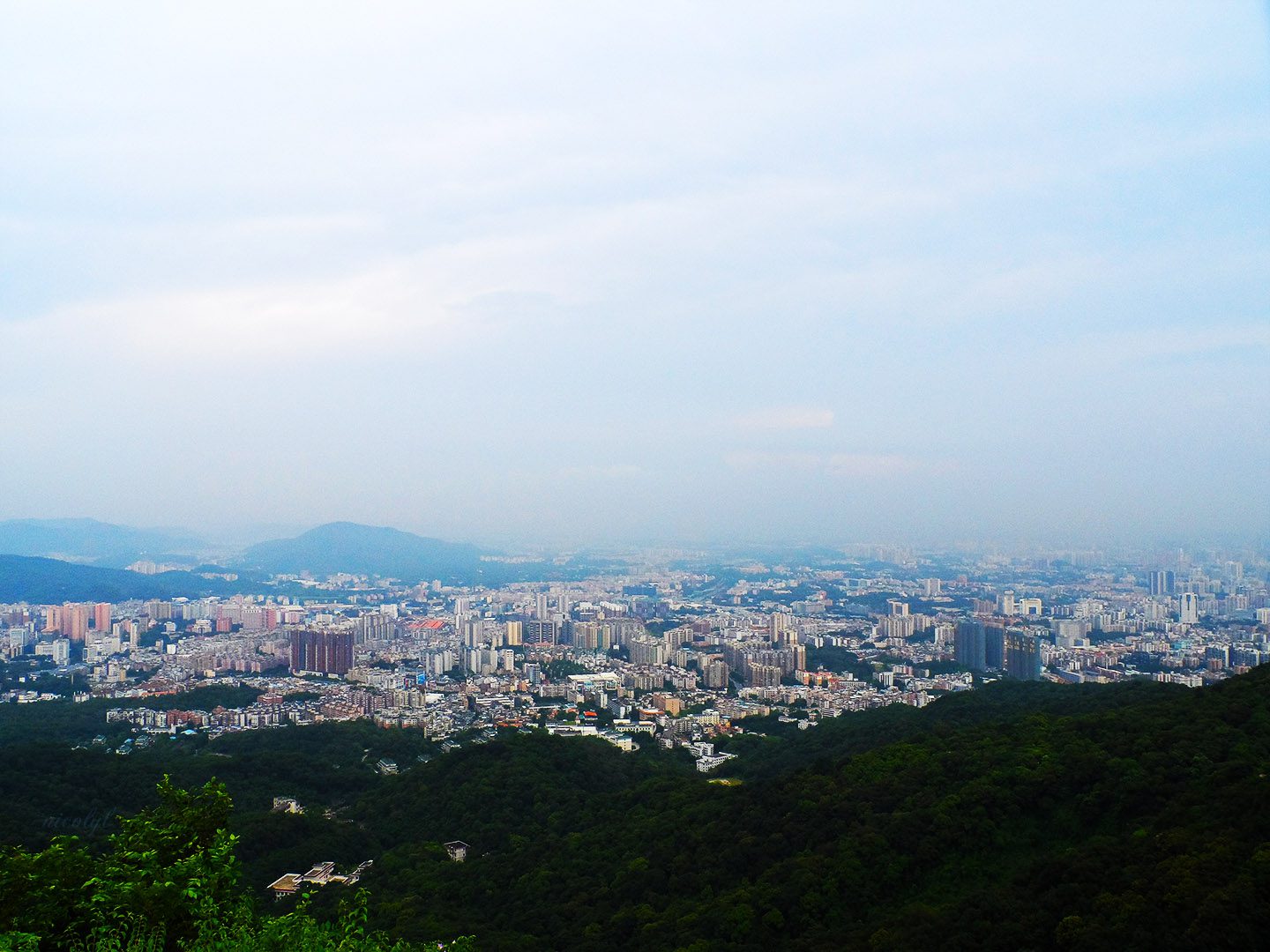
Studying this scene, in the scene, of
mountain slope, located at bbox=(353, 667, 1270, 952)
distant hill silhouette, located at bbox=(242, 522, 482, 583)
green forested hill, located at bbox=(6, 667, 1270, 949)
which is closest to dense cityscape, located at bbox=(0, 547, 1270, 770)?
green forested hill, located at bbox=(6, 667, 1270, 949)

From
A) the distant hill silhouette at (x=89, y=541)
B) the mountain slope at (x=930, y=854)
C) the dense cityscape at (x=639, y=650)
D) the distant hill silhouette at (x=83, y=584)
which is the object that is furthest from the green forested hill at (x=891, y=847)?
the distant hill silhouette at (x=89, y=541)

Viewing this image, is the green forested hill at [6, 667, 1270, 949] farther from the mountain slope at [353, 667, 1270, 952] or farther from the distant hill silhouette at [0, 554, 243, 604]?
the distant hill silhouette at [0, 554, 243, 604]

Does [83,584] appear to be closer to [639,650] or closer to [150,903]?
[639,650]

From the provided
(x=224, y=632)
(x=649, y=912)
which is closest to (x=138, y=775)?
(x=649, y=912)

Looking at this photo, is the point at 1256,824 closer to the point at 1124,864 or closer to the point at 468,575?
the point at 1124,864

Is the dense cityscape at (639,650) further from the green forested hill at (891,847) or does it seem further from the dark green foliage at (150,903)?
the dark green foliage at (150,903)

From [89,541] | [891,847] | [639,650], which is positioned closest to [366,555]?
[89,541]
